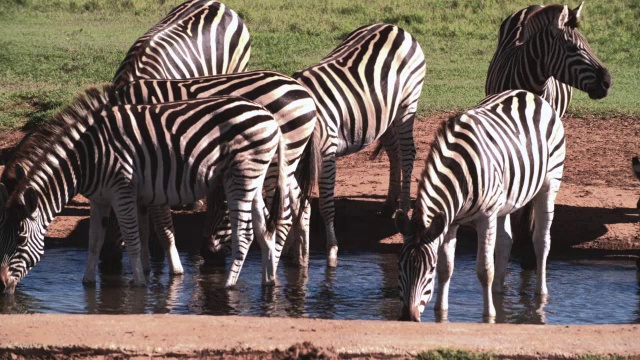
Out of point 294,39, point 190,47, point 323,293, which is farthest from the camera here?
point 294,39

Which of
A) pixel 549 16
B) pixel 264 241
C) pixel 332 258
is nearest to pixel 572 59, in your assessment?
pixel 549 16

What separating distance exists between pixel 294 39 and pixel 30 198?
44.9 feet

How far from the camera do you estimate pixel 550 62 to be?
11.9m

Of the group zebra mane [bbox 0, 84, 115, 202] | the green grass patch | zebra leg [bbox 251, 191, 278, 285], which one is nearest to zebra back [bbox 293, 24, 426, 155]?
zebra leg [bbox 251, 191, 278, 285]

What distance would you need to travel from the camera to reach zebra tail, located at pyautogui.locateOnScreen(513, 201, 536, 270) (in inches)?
432

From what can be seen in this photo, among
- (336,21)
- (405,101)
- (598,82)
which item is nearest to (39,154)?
(405,101)

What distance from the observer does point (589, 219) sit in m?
12.1

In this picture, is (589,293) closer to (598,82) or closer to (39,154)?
(598,82)

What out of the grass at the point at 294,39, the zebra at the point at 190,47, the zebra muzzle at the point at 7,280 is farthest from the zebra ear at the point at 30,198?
the grass at the point at 294,39

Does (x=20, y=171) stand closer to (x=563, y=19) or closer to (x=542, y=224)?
(x=542, y=224)

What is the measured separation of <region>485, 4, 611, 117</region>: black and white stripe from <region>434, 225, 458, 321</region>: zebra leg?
144 inches

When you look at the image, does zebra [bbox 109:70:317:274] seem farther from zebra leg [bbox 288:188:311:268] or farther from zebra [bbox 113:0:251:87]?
zebra [bbox 113:0:251:87]

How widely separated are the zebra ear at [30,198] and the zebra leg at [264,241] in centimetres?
177

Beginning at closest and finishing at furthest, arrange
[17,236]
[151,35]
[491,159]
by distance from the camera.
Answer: [491,159]
[17,236]
[151,35]
